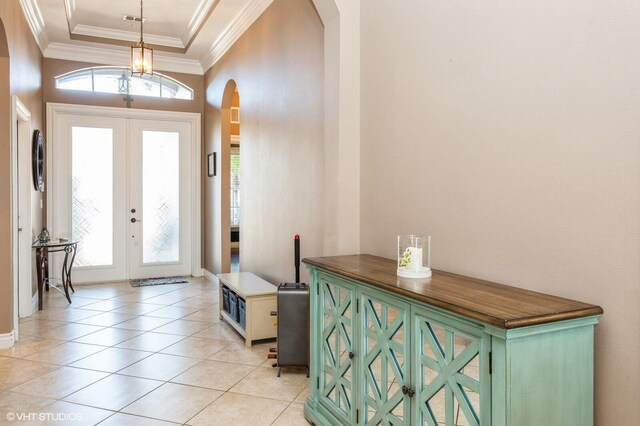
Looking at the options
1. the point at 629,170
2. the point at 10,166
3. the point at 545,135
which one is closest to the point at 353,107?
the point at 545,135

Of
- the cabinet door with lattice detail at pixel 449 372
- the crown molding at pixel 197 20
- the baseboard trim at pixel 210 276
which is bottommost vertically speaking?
the baseboard trim at pixel 210 276

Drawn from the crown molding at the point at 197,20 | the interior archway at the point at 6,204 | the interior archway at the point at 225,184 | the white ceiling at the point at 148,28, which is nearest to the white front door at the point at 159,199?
the white ceiling at the point at 148,28

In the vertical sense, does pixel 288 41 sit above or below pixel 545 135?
above

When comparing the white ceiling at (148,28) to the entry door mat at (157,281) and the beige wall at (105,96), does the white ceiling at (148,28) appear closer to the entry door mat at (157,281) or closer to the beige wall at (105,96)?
the beige wall at (105,96)

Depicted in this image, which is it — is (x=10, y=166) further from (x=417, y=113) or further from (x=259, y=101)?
(x=417, y=113)

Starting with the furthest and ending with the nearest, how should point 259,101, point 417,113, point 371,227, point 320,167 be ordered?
point 259,101
point 320,167
point 371,227
point 417,113

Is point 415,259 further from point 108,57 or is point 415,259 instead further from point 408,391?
point 108,57

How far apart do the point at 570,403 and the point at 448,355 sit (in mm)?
380

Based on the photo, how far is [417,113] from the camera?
2.31 meters

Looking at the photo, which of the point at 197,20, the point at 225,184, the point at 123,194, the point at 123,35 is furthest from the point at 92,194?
the point at 197,20

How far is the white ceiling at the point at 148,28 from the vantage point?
16.2 ft

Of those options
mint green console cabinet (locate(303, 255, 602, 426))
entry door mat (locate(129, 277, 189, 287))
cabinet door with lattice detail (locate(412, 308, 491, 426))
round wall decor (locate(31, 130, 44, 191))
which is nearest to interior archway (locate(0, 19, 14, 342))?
round wall decor (locate(31, 130, 44, 191))

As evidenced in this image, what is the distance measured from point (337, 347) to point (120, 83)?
592cm

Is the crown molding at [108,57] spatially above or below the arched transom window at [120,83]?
above
